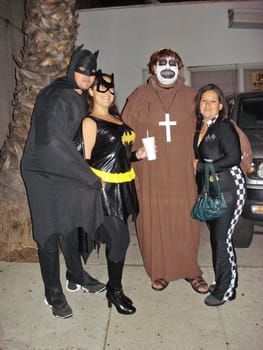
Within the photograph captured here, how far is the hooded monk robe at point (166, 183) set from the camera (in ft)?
9.66

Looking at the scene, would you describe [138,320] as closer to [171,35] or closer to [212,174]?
[212,174]

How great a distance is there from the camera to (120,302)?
2.88 metres

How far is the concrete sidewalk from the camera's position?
99.7 inches

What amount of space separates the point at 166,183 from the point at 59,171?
1021mm

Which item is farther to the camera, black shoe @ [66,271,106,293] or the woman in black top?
black shoe @ [66,271,106,293]

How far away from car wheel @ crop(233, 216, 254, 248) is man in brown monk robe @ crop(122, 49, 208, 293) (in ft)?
3.21

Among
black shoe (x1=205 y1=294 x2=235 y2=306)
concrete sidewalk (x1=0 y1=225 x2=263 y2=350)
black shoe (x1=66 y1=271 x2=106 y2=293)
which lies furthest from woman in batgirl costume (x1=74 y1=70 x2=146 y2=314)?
black shoe (x1=205 y1=294 x2=235 y2=306)

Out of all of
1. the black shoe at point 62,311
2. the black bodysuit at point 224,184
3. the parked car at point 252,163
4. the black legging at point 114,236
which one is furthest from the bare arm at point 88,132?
the parked car at point 252,163

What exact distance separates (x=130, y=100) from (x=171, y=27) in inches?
208

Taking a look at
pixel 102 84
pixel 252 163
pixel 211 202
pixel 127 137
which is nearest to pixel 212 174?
pixel 211 202

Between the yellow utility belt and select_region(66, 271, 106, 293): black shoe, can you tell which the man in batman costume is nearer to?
the yellow utility belt

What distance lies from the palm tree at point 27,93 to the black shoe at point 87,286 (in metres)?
0.91

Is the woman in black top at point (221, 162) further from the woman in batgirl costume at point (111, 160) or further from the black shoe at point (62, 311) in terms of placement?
the black shoe at point (62, 311)

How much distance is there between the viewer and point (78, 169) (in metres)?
2.46
